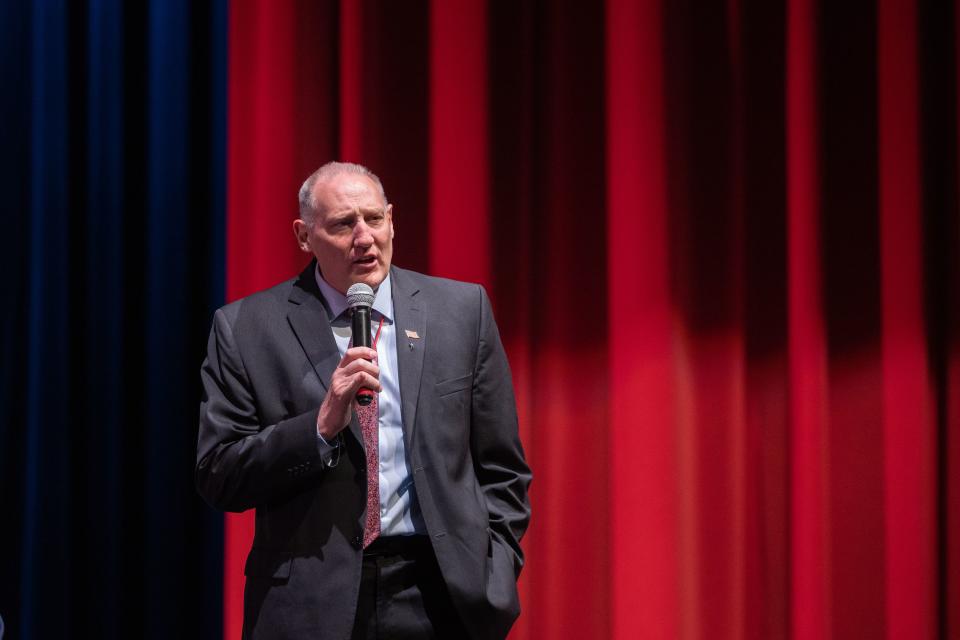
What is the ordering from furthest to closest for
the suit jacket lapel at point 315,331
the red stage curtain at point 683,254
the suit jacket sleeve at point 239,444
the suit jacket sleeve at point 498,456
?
the red stage curtain at point 683,254 → the suit jacket sleeve at point 498,456 → the suit jacket lapel at point 315,331 → the suit jacket sleeve at point 239,444

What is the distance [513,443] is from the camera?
80.2 inches

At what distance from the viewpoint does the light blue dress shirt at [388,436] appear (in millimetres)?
1859

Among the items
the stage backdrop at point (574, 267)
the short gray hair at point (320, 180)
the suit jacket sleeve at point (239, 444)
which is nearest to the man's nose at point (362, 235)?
the short gray hair at point (320, 180)

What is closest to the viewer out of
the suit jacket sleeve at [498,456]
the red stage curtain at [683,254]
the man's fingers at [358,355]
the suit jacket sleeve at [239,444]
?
the man's fingers at [358,355]

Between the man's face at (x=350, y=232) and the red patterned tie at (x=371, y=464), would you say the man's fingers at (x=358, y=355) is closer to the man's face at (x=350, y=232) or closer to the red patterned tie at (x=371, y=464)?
the red patterned tie at (x=371, y=464)

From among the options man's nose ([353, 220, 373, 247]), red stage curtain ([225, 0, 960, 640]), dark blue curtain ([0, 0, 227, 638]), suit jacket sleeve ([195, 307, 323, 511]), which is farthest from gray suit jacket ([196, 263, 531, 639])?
dark blue curtain ([0, 0, 227, 638])

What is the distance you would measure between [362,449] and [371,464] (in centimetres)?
4

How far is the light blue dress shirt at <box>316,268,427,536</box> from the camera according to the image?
186cm

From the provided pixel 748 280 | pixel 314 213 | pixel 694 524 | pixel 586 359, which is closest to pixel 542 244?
pixel 586 359

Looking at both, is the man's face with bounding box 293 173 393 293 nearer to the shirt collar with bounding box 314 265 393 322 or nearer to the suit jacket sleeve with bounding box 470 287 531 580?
the shirt collar with bounding box 314 265 393 322

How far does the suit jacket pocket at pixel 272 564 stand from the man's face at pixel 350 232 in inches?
20.8

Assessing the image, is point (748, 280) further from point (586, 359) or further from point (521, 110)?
point (521, 110)

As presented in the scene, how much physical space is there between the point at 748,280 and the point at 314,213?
1.49 meters

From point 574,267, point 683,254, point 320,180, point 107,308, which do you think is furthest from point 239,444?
point 683,254
